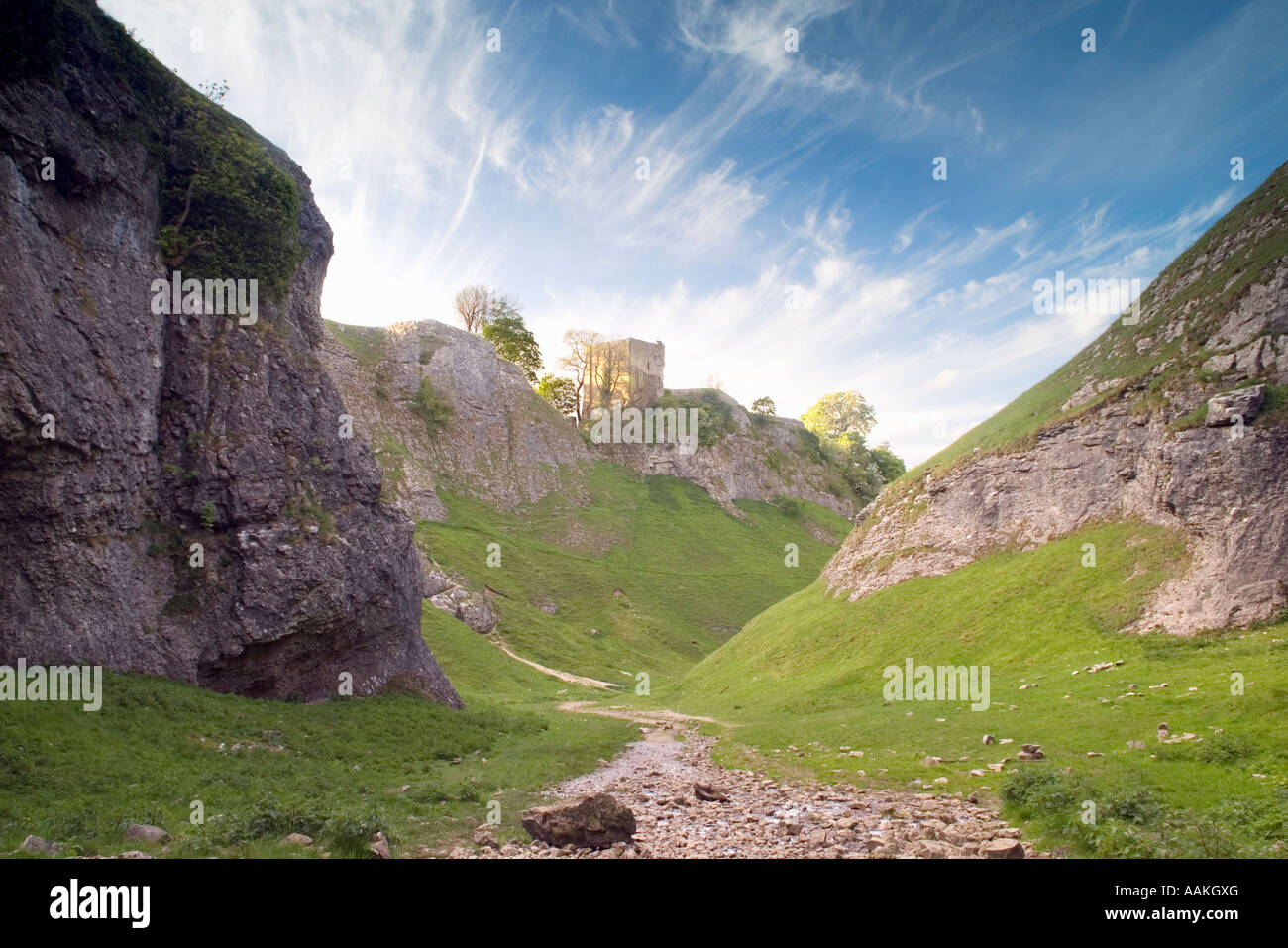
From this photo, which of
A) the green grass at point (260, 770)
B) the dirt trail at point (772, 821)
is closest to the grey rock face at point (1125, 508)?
the dirt trail at point (772, 821)

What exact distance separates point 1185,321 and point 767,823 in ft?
132

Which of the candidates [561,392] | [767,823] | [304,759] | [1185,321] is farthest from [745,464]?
[767,823]

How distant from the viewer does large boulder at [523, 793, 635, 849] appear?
12.2 m

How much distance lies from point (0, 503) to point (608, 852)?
18270 mm

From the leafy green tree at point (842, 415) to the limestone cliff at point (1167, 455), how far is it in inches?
3763

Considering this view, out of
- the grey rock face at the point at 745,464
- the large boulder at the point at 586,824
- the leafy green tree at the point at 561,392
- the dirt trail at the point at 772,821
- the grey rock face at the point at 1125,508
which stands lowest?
the dirt trail at the point at 772,821

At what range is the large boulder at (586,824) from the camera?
12242mm

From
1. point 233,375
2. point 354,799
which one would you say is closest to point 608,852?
point 354,799

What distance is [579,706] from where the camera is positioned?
43.3 metres

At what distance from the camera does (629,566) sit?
8250 cm

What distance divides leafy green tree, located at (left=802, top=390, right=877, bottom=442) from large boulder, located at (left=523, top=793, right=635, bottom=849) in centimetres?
13740

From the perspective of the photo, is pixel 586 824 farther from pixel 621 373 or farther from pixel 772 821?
pixel 621 373

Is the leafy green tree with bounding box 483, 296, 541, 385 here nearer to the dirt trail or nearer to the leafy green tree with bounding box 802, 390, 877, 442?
the leafy green tree with bounding box 802, 390, 877, 442

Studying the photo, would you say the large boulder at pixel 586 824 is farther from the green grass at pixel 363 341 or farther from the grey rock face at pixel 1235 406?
the green grass at pixel 363 341
